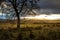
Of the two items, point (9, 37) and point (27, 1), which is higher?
point (27, 1)

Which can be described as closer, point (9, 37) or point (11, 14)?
point (9, 37)

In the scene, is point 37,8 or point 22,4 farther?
point 37,8

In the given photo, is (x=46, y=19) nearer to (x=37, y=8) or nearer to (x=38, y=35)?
(x=37, y=8)

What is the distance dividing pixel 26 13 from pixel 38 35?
10.6 ft

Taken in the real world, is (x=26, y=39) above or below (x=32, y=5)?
below

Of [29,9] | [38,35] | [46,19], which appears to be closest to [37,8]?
[29,9]

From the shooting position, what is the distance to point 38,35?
15.8m

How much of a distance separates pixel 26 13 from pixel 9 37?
150 inches

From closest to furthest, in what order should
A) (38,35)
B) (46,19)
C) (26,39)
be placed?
(26,39)
(38,35)
(46,19)

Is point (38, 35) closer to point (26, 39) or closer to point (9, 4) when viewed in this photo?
point (26, 39)

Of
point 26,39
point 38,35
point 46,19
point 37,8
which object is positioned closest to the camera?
point 26,39

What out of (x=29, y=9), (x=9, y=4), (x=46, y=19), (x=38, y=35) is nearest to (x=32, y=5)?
(x=29, y=9)

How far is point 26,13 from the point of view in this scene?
60.7 feet

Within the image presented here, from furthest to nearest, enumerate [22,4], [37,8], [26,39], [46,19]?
[46,19]
[37,8]
[22,4]
[26,39]
